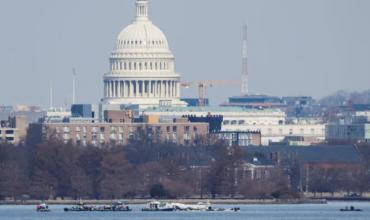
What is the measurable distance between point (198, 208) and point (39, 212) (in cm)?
855

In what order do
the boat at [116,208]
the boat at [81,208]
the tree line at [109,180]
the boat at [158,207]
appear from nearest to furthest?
1. the boat at [81,208]
2. the boat at [116,208]
3. the boat at [158,207]
4. the tree line at [109,180]

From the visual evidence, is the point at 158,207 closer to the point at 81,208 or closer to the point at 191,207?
the point at 191,207

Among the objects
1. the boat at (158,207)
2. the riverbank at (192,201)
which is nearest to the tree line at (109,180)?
the riverbank at (192,201)

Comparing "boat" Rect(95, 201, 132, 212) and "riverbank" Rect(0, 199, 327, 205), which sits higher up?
"riverbank" Rect(0, 199, 327, 205)

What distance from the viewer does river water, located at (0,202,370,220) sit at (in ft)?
555

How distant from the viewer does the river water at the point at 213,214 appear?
169m

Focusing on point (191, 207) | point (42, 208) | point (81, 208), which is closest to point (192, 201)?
point (191, 207)

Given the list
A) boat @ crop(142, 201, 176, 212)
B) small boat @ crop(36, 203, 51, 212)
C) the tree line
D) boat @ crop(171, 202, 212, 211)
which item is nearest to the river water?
small boat @ crop(36, 203, 51, 212)

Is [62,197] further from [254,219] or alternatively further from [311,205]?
[254,219]

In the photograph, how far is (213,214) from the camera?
174 meters

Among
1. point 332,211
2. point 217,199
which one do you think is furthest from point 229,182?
point 332,211

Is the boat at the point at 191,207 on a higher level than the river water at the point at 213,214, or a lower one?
higher

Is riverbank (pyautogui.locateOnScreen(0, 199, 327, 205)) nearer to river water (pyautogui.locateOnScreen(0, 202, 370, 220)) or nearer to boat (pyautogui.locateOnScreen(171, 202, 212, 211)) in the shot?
boat (pyautogui.locateOnScreen(171, 202, 212, 211))

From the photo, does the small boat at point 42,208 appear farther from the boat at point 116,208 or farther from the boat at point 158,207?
the boat at point 158,207
